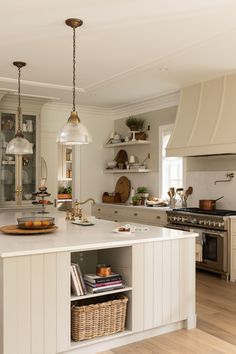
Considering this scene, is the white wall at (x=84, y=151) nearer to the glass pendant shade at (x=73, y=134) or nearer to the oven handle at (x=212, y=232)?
the oven handle at (x=212, y=232)

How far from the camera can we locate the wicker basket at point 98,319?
2771 mm

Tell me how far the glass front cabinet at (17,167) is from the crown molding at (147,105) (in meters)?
1.75

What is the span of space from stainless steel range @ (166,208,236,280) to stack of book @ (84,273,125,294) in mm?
2309

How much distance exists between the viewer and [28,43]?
398 cm

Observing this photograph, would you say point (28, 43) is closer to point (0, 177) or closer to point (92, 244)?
point (92, 244)

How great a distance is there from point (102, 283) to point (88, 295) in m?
0.15

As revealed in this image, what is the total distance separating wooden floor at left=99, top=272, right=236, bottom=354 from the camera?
287cm

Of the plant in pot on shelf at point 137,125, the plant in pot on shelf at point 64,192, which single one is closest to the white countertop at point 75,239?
the plant in pot on shelf at point 137,125

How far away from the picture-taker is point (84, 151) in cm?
750

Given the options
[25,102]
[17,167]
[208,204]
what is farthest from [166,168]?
[25,102]

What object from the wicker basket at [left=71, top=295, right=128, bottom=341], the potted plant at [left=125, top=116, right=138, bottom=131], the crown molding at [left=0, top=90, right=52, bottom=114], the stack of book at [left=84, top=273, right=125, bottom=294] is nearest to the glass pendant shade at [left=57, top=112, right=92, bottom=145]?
the stack of book at [left=84, top=273, right=125, bottom=294]

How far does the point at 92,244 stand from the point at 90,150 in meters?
4.94

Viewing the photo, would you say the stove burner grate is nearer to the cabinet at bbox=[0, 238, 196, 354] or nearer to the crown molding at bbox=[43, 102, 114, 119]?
the cabinet at bbox=[0, 238, 196, 354]

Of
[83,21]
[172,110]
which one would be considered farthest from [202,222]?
[83,21]
